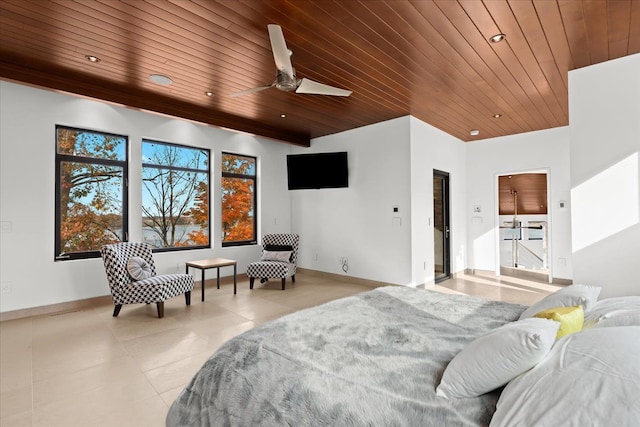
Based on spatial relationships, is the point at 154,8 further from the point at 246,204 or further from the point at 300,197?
the point at 300,197

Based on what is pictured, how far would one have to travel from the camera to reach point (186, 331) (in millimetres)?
3541

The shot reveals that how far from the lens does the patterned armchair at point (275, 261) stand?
5504mm

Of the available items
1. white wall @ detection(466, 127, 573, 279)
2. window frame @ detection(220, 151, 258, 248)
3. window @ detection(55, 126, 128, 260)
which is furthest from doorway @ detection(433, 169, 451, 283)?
window @ detection(55, 126, 128, 260)

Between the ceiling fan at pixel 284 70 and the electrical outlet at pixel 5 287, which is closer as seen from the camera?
the ceiling fan at pixel 284 70

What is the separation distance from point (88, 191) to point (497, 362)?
5.36 metres

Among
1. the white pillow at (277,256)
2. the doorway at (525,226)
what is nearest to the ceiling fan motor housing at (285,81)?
the white pillow at (277,256)

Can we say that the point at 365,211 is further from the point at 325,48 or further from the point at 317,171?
the point at 325,48

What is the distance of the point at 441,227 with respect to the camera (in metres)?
→ 6.48

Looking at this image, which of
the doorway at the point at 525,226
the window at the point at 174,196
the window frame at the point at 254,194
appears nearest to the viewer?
the window at the point at 174,196

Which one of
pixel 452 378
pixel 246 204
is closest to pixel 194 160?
pixel 246 204

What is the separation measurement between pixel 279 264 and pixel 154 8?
3965mm

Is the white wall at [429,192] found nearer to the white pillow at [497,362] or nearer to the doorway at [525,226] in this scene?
the doorway at [525,226]

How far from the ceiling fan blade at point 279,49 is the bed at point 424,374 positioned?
205 centimetres

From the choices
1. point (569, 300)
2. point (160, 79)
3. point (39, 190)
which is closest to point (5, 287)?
point (39, 190)
